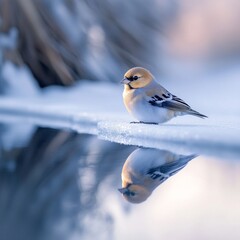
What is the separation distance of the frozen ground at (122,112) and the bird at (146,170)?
13 cm

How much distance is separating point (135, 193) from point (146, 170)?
277 mm

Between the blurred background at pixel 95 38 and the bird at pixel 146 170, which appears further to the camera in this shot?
the blurred background at pixel 95 38

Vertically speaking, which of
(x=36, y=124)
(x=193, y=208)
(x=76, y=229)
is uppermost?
(x=36, y=124)

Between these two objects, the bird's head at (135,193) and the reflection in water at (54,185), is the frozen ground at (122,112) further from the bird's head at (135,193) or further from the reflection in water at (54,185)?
the bird's head at (135,193)

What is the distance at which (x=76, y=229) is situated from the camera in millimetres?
1091

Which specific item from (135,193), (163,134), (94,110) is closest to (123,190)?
(135,193)

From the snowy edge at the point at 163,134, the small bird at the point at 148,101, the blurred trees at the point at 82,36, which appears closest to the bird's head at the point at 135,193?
the snowy edge at the point at 163,134

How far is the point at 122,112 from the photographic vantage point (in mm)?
3486

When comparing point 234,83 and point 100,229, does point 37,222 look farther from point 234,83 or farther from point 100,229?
point 234,83

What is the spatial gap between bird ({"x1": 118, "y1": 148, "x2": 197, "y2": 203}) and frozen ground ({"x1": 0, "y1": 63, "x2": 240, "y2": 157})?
13cm

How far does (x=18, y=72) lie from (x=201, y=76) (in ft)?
5.24

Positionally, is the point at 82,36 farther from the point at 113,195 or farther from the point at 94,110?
the point at 113,195

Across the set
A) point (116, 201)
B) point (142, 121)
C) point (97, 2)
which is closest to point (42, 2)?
point (97, 2)

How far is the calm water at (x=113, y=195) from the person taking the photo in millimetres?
1104
